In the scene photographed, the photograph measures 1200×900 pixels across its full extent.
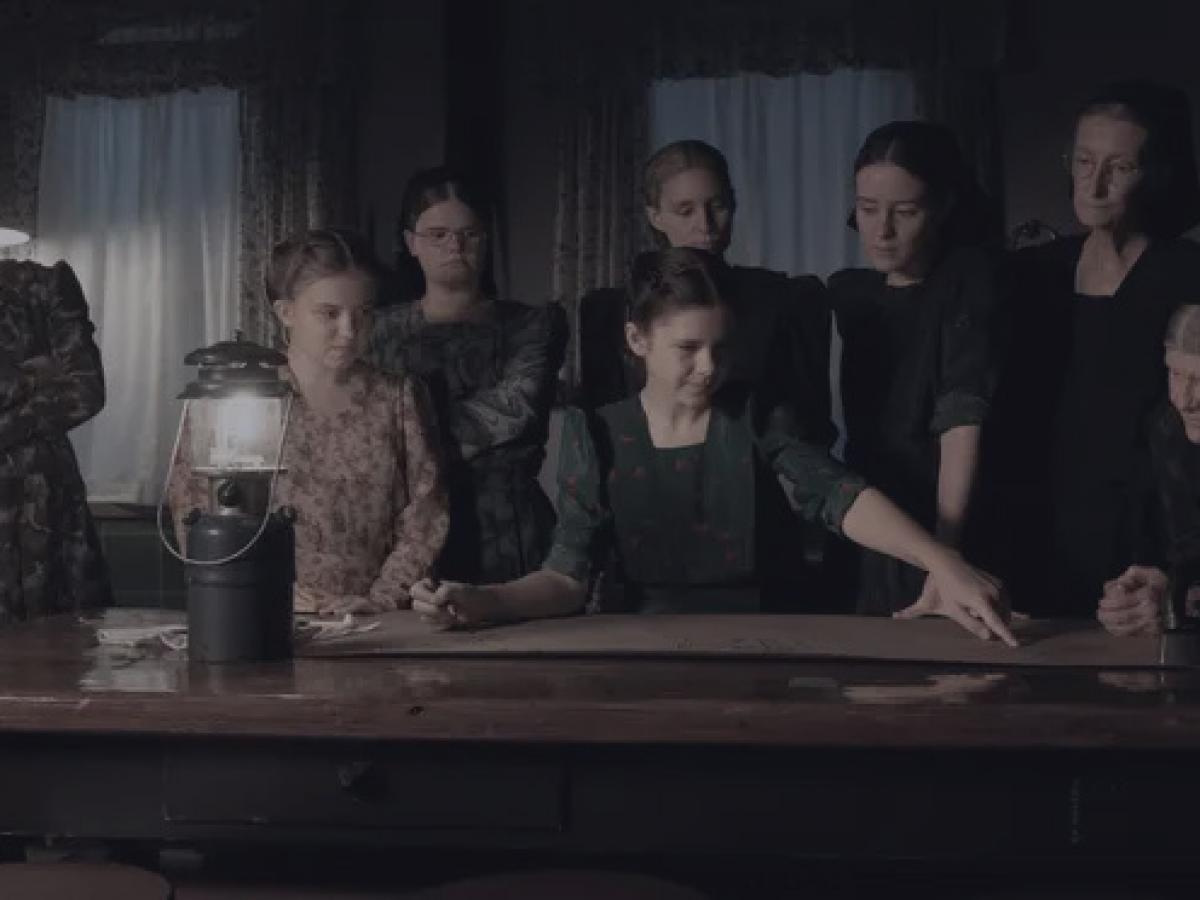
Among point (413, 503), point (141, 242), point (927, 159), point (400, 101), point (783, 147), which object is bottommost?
point (413, 503)

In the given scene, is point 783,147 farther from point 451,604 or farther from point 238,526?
point 238,526

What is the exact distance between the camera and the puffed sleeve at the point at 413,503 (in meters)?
2.85

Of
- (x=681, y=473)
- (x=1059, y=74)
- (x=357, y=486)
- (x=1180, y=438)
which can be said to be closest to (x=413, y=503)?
(x=357, y=486)

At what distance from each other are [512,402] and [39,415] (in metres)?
1.34

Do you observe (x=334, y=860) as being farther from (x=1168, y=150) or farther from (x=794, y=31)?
(x=794, y=31)

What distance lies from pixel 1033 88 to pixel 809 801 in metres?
4.52

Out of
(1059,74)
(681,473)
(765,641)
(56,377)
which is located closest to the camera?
(765,641)

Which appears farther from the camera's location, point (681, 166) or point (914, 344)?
point (681, 166)

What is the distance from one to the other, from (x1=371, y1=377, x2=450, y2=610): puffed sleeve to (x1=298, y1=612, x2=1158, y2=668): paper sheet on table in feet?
1.39

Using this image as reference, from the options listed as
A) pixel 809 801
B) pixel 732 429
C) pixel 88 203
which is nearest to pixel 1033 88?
pixel 732 429

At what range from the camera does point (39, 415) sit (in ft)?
12.8

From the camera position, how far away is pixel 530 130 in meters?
5.94

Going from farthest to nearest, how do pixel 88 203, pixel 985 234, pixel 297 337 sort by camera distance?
pixel 88 203 < pixel 985 234 < pixel 297 337

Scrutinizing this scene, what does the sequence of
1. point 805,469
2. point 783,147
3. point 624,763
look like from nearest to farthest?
point 624,763, point 805,469, point 783,147
